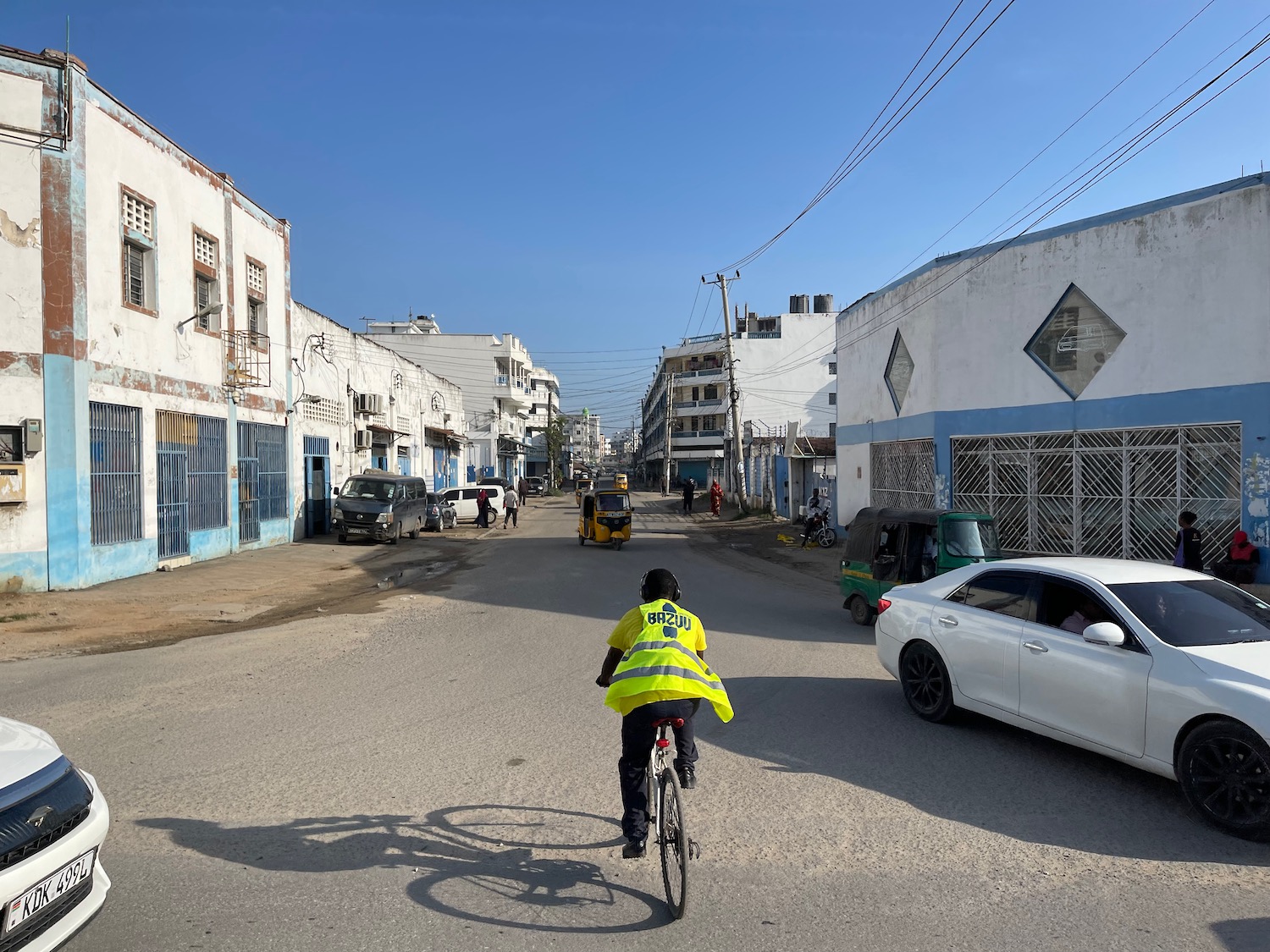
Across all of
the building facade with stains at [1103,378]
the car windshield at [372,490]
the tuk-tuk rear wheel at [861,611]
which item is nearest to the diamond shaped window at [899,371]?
the building facade with stains at [1103,378]

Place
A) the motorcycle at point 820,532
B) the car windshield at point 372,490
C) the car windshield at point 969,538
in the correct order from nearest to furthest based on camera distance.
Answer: the car windshield at point 969,538, the motorcycle at point 820,532, the car windshield at point 372,490

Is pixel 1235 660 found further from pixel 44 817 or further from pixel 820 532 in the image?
pixel 820 532

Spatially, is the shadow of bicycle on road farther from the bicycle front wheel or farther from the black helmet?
the black helmet

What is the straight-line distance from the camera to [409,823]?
4.86 metres

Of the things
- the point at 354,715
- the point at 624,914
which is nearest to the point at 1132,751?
the point at 624,914

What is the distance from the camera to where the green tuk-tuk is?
35.8ft

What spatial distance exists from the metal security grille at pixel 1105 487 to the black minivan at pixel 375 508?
16271 millimetres

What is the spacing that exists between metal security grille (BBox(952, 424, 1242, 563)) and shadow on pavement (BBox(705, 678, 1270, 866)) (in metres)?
9.65

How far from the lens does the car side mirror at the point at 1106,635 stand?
531 cm

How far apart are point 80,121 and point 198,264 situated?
5.19 metres

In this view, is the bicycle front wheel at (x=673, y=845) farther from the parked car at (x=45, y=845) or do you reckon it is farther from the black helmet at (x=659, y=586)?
the parked car at (x=45, y=845)

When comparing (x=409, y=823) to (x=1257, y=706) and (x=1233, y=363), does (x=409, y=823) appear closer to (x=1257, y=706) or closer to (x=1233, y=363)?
(x=1257, y=706)

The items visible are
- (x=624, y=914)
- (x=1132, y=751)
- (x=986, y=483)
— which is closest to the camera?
(x=624, y=914)

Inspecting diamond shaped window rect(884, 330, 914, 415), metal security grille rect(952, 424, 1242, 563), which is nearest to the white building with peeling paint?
diamond shaped window rect(884, 330, 914, 415)
